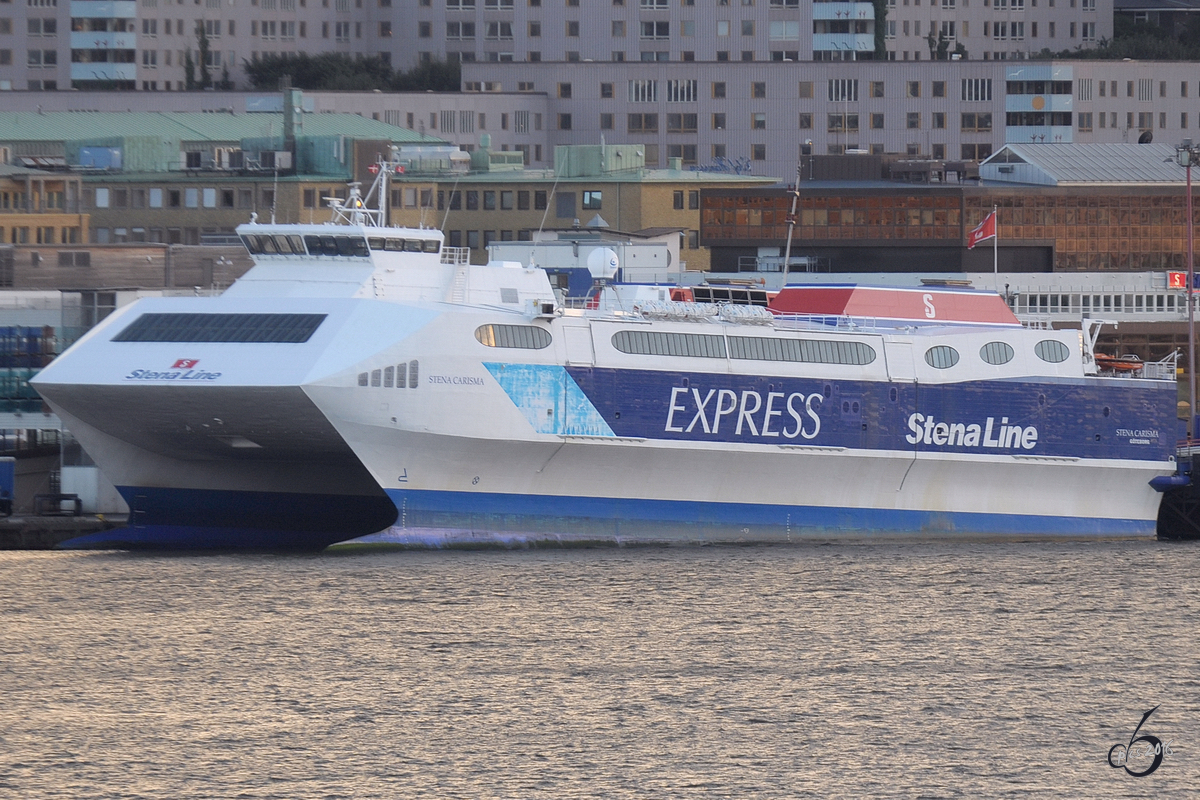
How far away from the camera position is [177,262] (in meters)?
60.8

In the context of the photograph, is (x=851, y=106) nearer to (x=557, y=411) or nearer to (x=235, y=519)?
(x=557, y=411)

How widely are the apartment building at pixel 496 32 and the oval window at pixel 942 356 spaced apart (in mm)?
74518

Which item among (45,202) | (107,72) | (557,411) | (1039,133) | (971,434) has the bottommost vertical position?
(971,434)

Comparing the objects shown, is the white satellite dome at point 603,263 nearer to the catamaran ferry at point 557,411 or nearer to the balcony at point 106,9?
the catamaran ferry at point 557,411

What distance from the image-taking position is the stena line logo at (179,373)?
118ft

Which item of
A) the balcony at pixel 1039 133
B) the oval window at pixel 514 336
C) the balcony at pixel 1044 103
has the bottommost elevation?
the oval window at pixel 514 336

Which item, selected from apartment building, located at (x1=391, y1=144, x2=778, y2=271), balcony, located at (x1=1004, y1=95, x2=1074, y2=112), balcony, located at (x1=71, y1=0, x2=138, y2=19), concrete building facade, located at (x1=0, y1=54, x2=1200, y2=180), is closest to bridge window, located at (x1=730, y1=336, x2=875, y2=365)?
apartment building, located at (x1=391, y1=144, x2=778, y2=271)

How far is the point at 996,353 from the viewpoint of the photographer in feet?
143

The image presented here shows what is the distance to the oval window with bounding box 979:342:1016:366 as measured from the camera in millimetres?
43406

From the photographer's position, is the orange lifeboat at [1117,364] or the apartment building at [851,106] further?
the apartment building at [851,106]

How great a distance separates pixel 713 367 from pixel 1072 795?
65.8ft

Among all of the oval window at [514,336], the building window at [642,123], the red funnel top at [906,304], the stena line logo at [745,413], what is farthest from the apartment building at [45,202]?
the stena line logo at [745,413]

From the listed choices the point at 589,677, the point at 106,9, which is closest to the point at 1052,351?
the point at 589,677

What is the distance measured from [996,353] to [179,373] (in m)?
18.5
